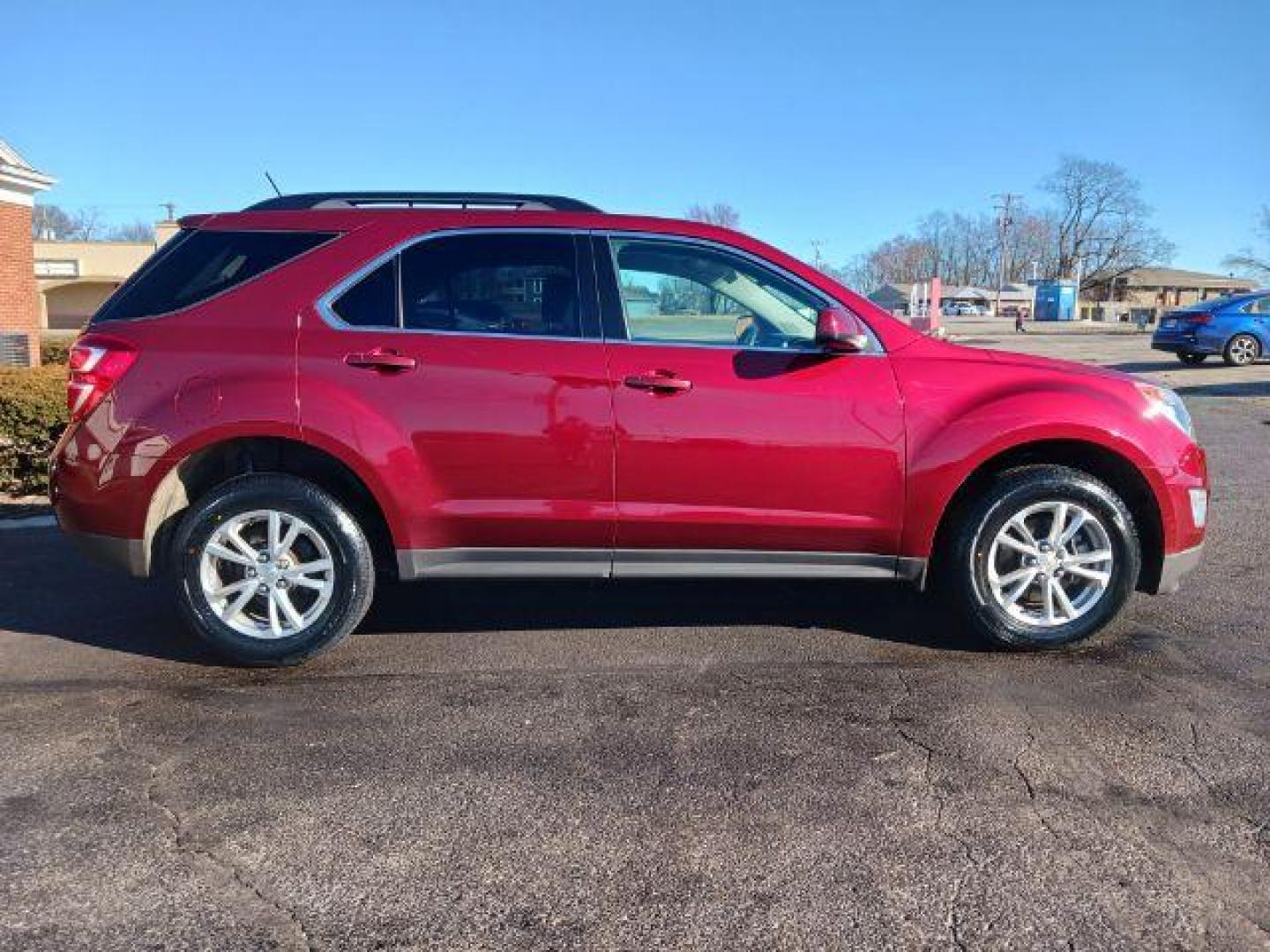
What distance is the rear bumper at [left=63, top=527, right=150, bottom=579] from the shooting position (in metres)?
4.12

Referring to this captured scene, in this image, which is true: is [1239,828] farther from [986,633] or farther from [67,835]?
[67,835]

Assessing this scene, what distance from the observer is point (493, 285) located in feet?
13.9

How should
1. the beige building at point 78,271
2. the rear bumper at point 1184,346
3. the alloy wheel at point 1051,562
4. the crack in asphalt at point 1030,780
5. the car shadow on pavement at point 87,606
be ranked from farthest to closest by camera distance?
the beige building at point 78,271 < the rear bumper at point 1184,346 < the car shadow on pavement at point 87,606 < the alloy wheel at point 1051,562 < the crack in asphalt at point 1030,780

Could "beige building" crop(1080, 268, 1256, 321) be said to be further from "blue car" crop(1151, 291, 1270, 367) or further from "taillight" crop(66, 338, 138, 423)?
"taillight" crop(66, 338, 138, 423)

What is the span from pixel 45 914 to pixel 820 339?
127 inches

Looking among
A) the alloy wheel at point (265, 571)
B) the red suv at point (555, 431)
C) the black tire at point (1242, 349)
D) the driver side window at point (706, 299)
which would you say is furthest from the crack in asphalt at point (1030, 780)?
the black tire at point (1242, 349)

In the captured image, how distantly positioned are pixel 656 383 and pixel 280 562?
1.75 m

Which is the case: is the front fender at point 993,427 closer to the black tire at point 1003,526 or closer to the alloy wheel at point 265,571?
the black tire at point 1003,526

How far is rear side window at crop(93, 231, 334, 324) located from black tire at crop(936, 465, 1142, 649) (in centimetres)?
304

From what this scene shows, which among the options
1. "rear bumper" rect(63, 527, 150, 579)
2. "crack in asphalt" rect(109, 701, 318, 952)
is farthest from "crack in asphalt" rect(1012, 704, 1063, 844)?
"rear bumper" rect(63, 527, 150, 579)

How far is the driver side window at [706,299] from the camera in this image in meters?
4.23

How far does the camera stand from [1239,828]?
2.89m

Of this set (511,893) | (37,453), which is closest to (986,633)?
(511,893)

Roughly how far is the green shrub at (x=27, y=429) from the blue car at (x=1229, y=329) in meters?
20.8
